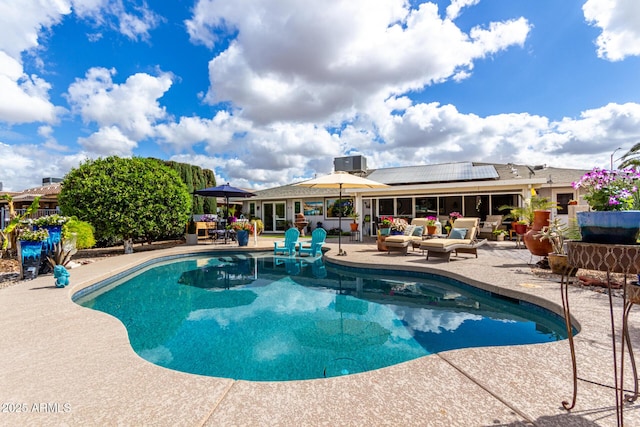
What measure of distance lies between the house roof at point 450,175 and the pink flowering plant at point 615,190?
46.1ft

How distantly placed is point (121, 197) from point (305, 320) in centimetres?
964

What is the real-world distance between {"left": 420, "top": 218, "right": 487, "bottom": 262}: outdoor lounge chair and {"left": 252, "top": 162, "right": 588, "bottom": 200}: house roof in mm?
6708

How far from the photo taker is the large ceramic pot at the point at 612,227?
151 centimetres

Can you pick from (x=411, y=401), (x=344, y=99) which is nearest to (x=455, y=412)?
(x=411, y=401)

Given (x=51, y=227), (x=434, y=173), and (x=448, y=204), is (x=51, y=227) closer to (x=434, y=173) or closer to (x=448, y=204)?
(x=448, y=204)

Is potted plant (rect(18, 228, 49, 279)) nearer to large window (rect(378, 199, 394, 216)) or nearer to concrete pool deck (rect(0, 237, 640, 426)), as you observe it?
concrete pool deck (rect(0, 237, 640, 426))

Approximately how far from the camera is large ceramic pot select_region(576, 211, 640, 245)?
1.51 meters

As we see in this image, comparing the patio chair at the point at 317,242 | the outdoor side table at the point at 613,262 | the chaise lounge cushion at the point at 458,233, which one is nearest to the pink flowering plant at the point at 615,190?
the outdoor side table at the point at 613,262

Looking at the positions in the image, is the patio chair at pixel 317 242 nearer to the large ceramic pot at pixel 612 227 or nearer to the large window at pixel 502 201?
the large window at pixel 502 201

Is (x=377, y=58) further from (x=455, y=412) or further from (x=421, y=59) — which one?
(x=455, y=412)

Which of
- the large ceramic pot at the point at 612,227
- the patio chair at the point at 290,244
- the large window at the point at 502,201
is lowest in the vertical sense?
the patio chair at the point at 290,244

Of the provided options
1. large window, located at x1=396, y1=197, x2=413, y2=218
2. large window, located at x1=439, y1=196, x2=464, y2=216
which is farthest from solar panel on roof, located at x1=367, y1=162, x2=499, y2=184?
large window, located at x1=396, y1=197, x2=413, y2=218

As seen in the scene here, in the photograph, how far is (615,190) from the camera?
6.17 ft

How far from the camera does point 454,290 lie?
21.4 feet
